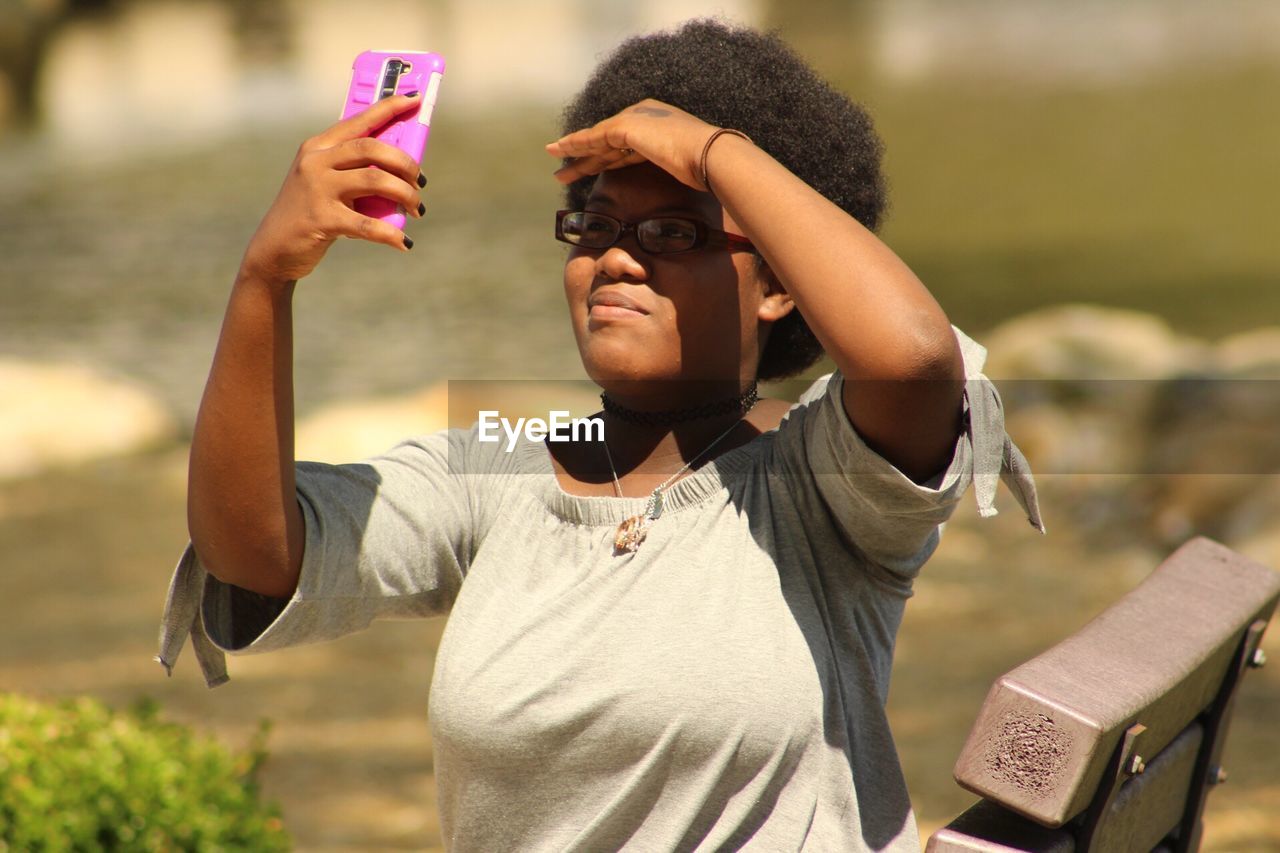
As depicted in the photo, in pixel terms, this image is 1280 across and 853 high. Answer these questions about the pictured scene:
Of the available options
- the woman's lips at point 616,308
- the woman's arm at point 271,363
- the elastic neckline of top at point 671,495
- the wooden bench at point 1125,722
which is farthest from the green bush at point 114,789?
the wooden bench at point 1125,722

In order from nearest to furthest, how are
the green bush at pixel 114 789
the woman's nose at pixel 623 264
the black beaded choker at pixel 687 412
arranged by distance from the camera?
1. the woman's nose at pixel 623 264
2. the black beaded choker at pixel 687 412
3. the green bush at pixel 114 789

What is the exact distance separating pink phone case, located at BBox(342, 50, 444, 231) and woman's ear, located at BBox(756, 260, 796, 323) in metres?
0.54

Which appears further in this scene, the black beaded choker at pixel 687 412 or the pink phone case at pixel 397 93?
the black beaded choker at pixel 687 412

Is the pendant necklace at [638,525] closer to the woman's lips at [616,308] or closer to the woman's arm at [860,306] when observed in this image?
the woman's lips at [616,308]

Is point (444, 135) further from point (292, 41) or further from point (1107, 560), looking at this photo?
point (1107, 560)

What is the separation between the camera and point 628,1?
105ft

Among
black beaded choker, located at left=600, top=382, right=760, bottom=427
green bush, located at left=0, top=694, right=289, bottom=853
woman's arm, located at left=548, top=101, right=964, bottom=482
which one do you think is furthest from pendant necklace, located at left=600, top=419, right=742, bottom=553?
green bush, located at left=0, top=694, right=289, bottom=853

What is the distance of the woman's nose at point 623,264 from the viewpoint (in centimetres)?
198

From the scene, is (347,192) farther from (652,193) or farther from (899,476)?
(899,476)

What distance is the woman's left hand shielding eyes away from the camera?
6.09ft

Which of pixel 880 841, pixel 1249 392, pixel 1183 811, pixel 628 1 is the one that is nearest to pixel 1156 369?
pixel 1249 392

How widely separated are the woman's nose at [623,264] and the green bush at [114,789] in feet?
5.27

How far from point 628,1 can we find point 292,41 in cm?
740

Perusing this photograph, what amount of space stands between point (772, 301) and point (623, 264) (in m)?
0.27
